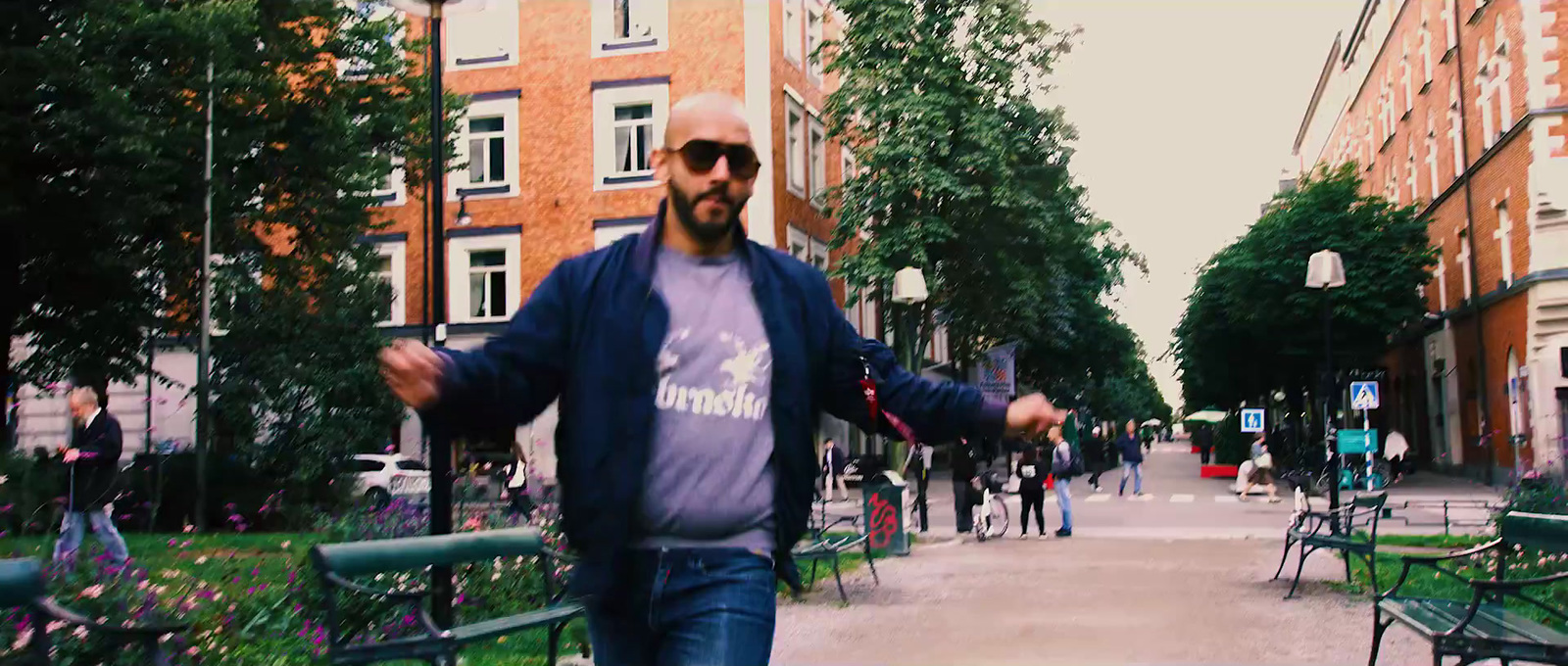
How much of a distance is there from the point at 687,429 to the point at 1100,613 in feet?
30.1

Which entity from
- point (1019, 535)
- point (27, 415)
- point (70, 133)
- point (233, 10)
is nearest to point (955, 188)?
point (1019, 535)

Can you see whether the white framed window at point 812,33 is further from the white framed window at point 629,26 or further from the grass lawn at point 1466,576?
the grass lawn at point 1466,576

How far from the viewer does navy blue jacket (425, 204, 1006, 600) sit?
306cm

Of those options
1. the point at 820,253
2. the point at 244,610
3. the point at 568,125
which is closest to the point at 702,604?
the point at 244,610

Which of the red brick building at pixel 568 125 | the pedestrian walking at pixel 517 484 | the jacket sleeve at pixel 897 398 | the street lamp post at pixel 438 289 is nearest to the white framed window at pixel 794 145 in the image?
the red brick building at pixel 568 125

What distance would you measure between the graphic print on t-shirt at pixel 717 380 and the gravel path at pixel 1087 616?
635cm

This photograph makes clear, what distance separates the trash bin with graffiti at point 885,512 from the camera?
1775cm

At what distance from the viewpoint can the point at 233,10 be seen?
22641mm

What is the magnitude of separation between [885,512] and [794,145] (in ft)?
68.3

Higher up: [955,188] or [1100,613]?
[955,188]

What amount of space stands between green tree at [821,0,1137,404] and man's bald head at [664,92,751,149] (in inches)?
1170

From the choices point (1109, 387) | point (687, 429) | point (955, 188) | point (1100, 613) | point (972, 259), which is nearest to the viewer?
point (687, 429)

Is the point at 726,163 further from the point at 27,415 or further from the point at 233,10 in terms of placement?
the point at 27,415

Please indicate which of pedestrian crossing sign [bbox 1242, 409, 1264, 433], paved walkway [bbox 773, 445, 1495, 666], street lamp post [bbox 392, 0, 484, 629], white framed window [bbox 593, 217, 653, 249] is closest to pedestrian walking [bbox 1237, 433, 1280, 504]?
pedestrian crossing sign [bbox 1242, 409, 1264, 433]
